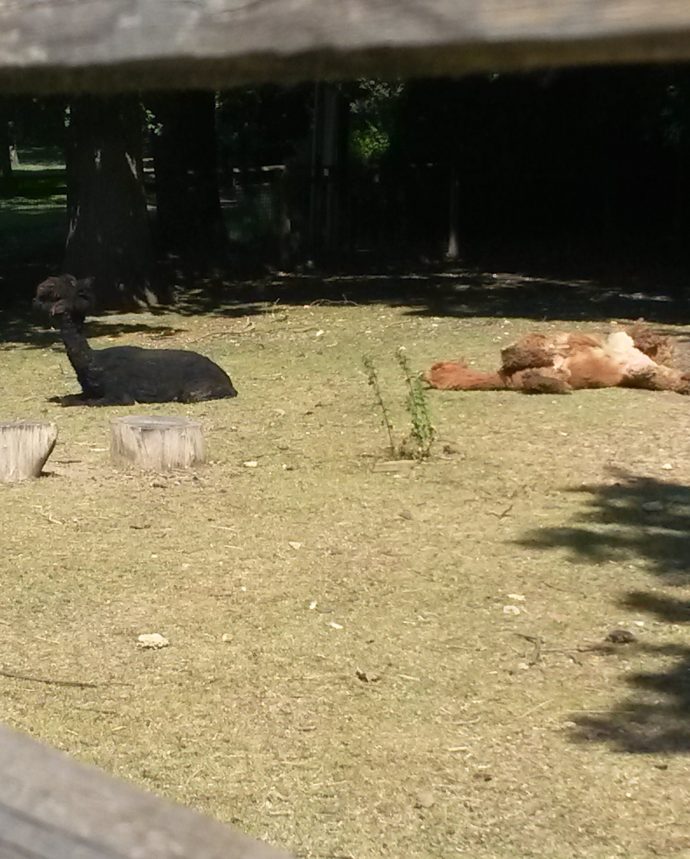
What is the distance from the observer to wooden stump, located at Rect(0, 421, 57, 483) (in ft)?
25.3

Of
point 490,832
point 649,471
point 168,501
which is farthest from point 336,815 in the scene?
point 649,471

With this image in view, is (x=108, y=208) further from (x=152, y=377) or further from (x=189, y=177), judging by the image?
(x=152, y=377)

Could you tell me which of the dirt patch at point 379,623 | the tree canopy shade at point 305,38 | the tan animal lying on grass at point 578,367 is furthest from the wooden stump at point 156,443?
the tree canopy shade at point 305,38

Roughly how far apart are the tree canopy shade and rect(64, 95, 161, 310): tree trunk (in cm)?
1446

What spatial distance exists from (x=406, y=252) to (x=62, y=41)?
20.4 meters

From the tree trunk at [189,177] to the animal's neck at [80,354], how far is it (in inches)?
346

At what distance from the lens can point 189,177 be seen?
1836 cm

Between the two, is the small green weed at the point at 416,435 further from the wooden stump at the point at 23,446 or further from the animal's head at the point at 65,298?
the animal's head at the point at 65,298

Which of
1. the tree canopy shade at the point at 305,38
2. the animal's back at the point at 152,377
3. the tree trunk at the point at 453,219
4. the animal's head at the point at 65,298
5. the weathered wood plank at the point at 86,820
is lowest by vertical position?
the tree trunk at the point at 453,219

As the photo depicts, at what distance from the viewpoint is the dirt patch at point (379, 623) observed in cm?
427

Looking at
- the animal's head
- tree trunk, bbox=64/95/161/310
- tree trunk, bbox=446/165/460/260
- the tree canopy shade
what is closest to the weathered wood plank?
the tree canopy shade

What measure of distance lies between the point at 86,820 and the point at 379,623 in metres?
4.34

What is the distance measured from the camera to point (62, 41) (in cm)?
154

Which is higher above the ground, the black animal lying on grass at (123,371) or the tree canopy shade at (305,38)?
the tree canopy shade at (305,38)
